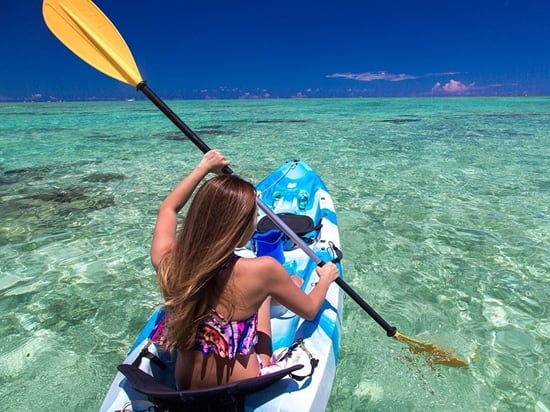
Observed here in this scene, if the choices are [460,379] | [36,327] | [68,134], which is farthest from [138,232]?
[68,134]

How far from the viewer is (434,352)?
3.04 m

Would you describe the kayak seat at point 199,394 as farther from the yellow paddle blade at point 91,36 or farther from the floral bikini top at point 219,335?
the yellow paddle blade at point 91,36

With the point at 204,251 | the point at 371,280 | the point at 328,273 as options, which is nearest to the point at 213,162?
the point at 204,251

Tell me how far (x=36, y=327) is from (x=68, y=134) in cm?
1750

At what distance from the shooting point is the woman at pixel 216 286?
1614mm

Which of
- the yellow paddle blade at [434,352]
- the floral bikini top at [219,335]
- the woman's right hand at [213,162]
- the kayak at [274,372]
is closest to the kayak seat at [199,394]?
the kayak at [274,372]

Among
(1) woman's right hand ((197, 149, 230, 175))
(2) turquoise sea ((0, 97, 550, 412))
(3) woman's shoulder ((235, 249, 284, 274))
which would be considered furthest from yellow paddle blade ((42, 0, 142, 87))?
(2) turquoise sea ((0, 97, 550, 412))

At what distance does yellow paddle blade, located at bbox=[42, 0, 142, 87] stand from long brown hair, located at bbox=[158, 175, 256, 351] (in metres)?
1.58

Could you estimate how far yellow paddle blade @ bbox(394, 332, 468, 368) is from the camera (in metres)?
2.98

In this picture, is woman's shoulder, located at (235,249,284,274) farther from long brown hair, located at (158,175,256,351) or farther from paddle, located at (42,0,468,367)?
paddle, located at (42,0,468,367)

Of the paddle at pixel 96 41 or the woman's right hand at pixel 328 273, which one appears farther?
the paddle at pixel 96 41

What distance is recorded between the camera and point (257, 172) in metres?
9.45

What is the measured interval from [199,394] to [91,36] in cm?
259

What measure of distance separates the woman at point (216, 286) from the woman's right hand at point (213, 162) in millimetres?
635
